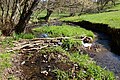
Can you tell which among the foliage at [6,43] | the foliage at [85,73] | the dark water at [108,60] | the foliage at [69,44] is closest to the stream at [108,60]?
the dark water at [108,60]

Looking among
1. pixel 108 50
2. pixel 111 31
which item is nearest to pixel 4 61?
pixel 108 50

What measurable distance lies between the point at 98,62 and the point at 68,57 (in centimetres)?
271

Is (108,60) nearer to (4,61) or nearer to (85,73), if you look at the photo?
(85,73)

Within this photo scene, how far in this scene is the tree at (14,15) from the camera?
20.8m

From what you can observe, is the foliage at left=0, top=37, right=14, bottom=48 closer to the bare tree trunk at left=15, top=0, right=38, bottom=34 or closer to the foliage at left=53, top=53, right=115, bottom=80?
the bare tree trunk at left=15, top=0, right=38, bottom=34

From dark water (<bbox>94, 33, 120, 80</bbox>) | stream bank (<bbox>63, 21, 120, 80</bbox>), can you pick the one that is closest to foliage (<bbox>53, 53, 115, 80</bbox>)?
stream bank (<bbox>63, 21, 120, 80</bbox>)

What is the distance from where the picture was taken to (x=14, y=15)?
21.7 meters

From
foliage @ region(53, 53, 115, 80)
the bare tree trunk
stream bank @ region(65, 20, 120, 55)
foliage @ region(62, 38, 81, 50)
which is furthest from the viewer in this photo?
stream bank @ region(65, 20, 120, 55)

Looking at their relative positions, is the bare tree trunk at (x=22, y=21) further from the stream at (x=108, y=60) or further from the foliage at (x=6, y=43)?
the stream at (x=108, y=60)

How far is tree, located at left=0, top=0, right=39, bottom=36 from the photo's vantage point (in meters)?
20.8

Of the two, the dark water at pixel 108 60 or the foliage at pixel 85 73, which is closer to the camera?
the foliage at pixel 85 73

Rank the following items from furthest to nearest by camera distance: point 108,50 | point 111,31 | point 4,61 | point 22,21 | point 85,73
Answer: point 111,31 → point 108,50 → point 22,21 → point 4,61 → point 85,73

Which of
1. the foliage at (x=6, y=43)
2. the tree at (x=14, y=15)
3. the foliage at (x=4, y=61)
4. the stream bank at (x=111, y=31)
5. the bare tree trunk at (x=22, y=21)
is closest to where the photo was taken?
the foliage at (x=4, y=61)

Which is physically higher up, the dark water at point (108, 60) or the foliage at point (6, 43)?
the foliage at point (6, 43)
